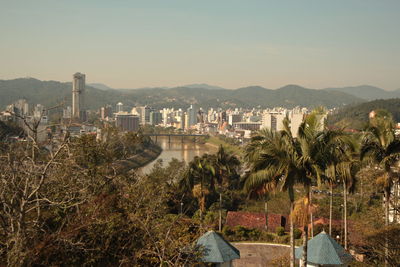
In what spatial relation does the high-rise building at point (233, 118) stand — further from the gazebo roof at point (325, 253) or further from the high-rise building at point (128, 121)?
the gazebo roof at point (325, 253)

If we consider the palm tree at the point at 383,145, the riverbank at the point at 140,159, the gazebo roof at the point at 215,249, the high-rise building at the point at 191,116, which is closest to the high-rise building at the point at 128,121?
the high-rise building at the point at 191,116

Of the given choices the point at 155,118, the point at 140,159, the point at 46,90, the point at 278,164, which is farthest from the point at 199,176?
the point at 46,90

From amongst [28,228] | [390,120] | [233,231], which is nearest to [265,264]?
[233,231]

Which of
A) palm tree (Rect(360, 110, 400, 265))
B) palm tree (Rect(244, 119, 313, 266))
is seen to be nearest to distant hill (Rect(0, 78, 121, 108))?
palm tree (Rect(360, 110, 400, 265))

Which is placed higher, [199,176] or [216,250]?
[199,176]

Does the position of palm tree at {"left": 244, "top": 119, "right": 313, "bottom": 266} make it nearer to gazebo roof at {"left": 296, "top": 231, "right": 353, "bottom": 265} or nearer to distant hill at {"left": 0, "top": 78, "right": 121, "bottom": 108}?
gazebo roof at {"left": 296, "top": 231, "right": 353, "bottom": 265}

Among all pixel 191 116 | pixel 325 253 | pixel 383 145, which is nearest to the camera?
pixel 383 145

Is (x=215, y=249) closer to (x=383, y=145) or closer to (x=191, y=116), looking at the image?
(x=383, y=145)

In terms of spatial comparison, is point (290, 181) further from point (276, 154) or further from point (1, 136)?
point (1, 136)
